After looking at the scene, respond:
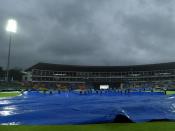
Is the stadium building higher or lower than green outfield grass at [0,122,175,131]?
higher

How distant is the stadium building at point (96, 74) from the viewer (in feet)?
338

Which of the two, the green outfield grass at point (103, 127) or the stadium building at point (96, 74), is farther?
the stadium building at point (96, 74)

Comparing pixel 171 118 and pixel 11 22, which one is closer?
pixel 171 118

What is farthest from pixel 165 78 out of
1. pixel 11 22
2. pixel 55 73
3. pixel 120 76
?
pixel 11 22

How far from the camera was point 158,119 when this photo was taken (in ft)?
24.0

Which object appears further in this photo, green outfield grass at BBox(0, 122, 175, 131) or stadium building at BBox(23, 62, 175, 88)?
stadium building at BBox(23, 62, 175, 88)

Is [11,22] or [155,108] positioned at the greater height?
[11,22]

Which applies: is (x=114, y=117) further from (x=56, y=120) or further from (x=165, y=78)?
(x=165, y=78)

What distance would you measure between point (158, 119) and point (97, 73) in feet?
334

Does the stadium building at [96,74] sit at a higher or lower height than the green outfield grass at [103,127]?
higher

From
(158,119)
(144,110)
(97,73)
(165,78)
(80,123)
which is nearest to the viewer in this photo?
(80,123)

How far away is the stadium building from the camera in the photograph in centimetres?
10288

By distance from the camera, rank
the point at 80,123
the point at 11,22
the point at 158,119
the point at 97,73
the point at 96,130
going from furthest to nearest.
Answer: the point at 97,73 < the point at 11,22 < the point at 158,119 < the point at 80,123 < the point at 96,130

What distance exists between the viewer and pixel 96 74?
109062 millimetres
